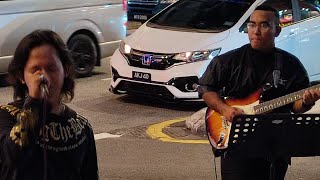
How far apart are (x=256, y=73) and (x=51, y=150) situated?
1848 millimetres

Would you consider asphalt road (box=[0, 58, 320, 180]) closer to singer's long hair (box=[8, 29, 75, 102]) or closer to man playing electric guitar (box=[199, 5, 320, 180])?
man playing electric guitar (box=[199, 5, 320, 180])

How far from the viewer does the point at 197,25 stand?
1009 cm

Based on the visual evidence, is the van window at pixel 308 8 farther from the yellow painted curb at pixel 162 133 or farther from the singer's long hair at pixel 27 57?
the singer's long hair at pixel 27 57

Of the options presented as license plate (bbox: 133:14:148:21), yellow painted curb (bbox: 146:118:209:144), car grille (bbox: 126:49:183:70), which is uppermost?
car grille (bbox: 126:49:183:70)

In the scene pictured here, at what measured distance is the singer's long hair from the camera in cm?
267

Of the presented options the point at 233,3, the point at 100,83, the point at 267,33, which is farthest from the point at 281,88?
the point at 100,83

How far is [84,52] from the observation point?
1191 centimetres

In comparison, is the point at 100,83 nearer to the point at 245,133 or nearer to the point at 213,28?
the point at 213,28

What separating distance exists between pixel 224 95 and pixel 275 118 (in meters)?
0.76

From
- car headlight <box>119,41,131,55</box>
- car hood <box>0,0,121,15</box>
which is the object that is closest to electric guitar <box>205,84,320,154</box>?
car headlight <box>119,41,131,55</box>

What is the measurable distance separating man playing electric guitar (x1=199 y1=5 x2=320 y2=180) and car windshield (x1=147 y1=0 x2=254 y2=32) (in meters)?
5.58

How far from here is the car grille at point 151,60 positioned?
9430 millimetres

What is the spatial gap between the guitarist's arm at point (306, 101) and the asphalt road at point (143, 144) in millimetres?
2608

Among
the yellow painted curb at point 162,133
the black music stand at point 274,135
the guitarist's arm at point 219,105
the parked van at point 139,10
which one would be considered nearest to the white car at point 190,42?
the yellow painted curb at point 162,133
